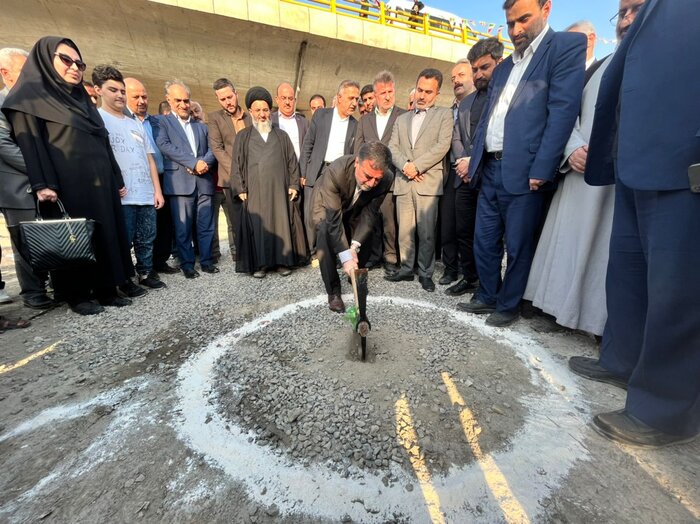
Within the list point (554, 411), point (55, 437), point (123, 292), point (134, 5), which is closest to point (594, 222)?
point (554, 411)

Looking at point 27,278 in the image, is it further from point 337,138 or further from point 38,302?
point 337,138

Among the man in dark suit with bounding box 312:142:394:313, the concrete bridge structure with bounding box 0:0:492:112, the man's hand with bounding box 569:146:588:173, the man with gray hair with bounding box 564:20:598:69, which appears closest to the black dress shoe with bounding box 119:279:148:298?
the man in dark suit with bounding box 312:142:394:313

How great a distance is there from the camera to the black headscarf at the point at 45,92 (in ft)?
7.95

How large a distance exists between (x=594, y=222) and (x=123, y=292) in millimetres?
4242

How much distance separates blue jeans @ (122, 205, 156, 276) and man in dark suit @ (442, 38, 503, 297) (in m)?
3.28

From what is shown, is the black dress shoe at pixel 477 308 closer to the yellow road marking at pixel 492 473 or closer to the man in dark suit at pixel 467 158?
the man in dark suit at pixel 467 158

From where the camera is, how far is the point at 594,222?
2.13 meters

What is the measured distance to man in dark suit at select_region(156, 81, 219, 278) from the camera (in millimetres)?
3771

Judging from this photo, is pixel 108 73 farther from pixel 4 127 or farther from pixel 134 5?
pixel 134 5

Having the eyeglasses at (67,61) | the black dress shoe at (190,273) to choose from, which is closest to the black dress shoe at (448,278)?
the black dress shoe at (190,273)

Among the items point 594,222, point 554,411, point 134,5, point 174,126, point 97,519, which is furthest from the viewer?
point 134,5

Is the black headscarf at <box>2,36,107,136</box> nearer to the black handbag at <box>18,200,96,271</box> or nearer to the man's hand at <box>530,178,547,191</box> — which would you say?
the black handbag at <box>18,200,96,271</box>

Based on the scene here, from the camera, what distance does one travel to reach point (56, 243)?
2.34 metres

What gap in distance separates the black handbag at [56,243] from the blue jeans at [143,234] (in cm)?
97
